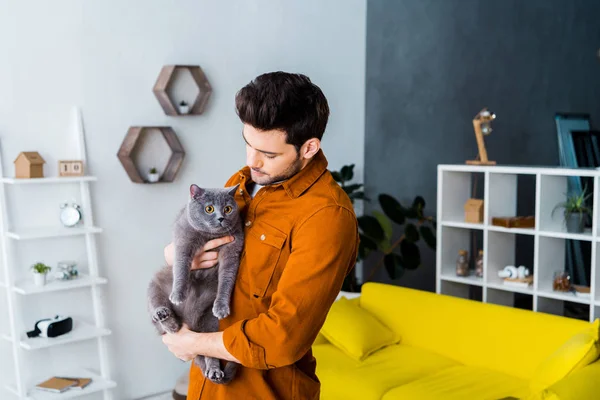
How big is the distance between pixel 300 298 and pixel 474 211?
2.93 meters

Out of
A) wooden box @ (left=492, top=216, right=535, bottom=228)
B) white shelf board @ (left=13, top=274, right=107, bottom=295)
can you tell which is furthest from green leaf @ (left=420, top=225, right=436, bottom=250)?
white shelf board @ (left=13, top=274, right=107, bottom=295)

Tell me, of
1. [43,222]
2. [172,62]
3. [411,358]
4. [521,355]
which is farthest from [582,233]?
[43,222]

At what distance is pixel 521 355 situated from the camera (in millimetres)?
3469

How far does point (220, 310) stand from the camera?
1634mm

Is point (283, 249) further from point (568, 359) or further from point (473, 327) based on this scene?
point (473, 327)

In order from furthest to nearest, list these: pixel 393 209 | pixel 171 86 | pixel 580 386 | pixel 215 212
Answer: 1. pixel 393 209
2. pixel 171 86
3. pixel 580 386
4. pixel 215 212

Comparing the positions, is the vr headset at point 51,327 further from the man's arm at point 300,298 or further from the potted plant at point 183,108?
the man's arm at point 300,298

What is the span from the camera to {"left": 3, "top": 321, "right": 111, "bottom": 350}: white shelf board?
358cm

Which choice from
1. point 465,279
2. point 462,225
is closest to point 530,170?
point 462,225

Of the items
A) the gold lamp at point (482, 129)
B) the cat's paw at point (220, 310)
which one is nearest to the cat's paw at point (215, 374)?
the cat's paw at point (220, 310)

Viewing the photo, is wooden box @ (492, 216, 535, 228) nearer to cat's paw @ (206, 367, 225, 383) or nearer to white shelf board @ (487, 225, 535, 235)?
white shelf board @ (487, 225, 535, 235)

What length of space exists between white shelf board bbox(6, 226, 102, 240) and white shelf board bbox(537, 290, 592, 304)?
8.22ft

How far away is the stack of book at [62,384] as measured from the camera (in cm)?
373

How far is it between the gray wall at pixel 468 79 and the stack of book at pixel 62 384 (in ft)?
8.46
